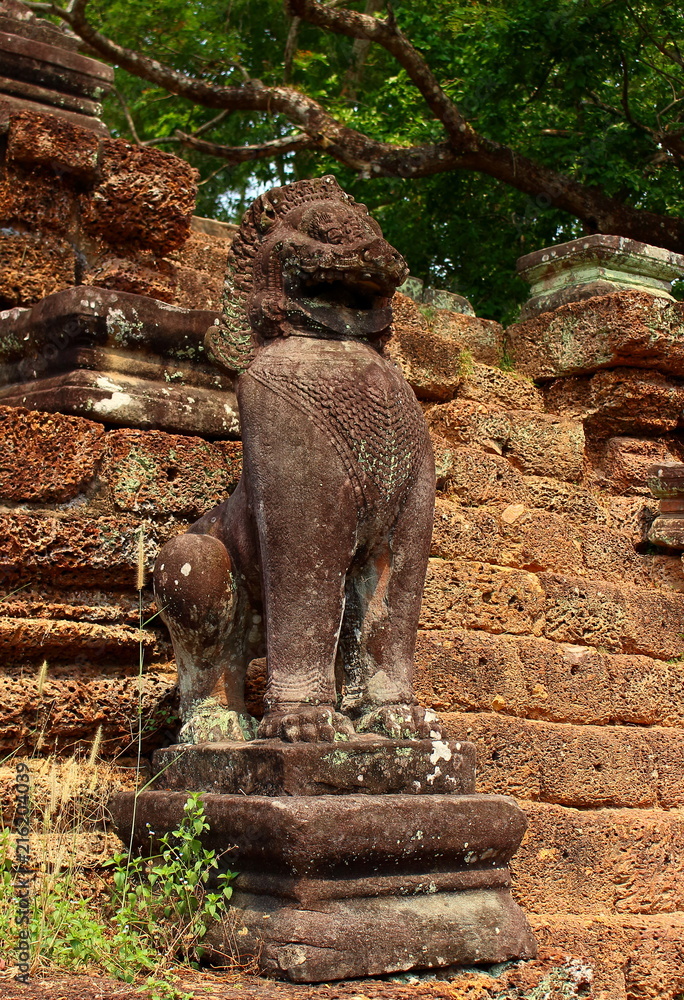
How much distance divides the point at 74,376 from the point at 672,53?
33.0 ft

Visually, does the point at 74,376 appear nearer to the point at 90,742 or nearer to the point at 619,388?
the point at 90,742

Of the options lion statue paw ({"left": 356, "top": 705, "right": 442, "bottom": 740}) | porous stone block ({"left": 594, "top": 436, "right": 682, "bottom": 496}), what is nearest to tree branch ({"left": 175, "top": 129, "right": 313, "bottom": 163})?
porous stone block ({"left": 594, "top": 436, "right": 682, "bottom": 496})

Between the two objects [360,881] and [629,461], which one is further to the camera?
[629,461]

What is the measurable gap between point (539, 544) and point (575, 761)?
123cm

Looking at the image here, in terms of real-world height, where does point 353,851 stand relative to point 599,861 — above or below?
above

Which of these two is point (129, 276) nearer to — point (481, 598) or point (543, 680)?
point (481, 598)

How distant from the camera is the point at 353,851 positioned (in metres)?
2.91

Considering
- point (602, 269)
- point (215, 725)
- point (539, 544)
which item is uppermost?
point (602, 269)

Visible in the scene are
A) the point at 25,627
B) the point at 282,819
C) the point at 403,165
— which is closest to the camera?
the point at 282,819

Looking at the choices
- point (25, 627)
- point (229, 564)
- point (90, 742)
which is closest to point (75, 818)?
point (90, 742)

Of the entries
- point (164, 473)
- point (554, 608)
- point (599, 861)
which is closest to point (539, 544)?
point (554, 608)

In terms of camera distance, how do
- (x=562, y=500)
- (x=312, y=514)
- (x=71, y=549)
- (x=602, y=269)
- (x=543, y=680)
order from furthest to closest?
(x=602, y=269), (x=562, y=500), (x=543, y=680), (x=71, y=549), (x=312, y=514)

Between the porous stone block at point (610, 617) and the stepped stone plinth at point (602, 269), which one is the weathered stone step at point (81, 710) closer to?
the porous stone block at point (610, 617)

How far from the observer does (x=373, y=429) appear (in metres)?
3.39
